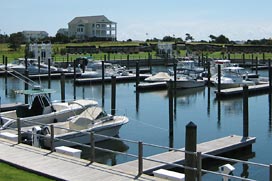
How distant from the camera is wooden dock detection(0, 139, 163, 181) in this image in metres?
16.4

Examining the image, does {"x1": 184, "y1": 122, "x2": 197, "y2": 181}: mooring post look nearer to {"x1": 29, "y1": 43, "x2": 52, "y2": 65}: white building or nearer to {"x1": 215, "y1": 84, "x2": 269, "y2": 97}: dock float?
{"x1": 215, "y1": 84, "x2": 269, "y2": 97}: dock float

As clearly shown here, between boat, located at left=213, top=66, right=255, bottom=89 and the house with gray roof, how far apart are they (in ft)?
408

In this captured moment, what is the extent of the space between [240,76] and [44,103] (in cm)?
3830

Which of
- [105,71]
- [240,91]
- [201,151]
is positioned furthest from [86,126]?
[105,71]

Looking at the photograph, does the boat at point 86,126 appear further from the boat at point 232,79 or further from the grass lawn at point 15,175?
the boat at point 232,79

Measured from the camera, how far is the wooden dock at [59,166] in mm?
16359

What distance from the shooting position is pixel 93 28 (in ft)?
626

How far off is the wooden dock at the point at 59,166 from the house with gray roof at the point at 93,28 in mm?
169217

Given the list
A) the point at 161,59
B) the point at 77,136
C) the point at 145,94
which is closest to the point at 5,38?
the point at 161,59

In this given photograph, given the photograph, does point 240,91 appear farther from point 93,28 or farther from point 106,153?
point 93,28

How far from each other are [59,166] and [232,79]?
49734 millimetres

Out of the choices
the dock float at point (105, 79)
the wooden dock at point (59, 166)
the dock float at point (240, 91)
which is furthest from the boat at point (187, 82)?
the wooden dock at point (59, 166)

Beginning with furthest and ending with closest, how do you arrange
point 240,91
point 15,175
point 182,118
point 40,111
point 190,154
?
point 240,91 < point 182,118 < point 40,111 < point 15,175 < point 190,154

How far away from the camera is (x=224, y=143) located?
2717cm
